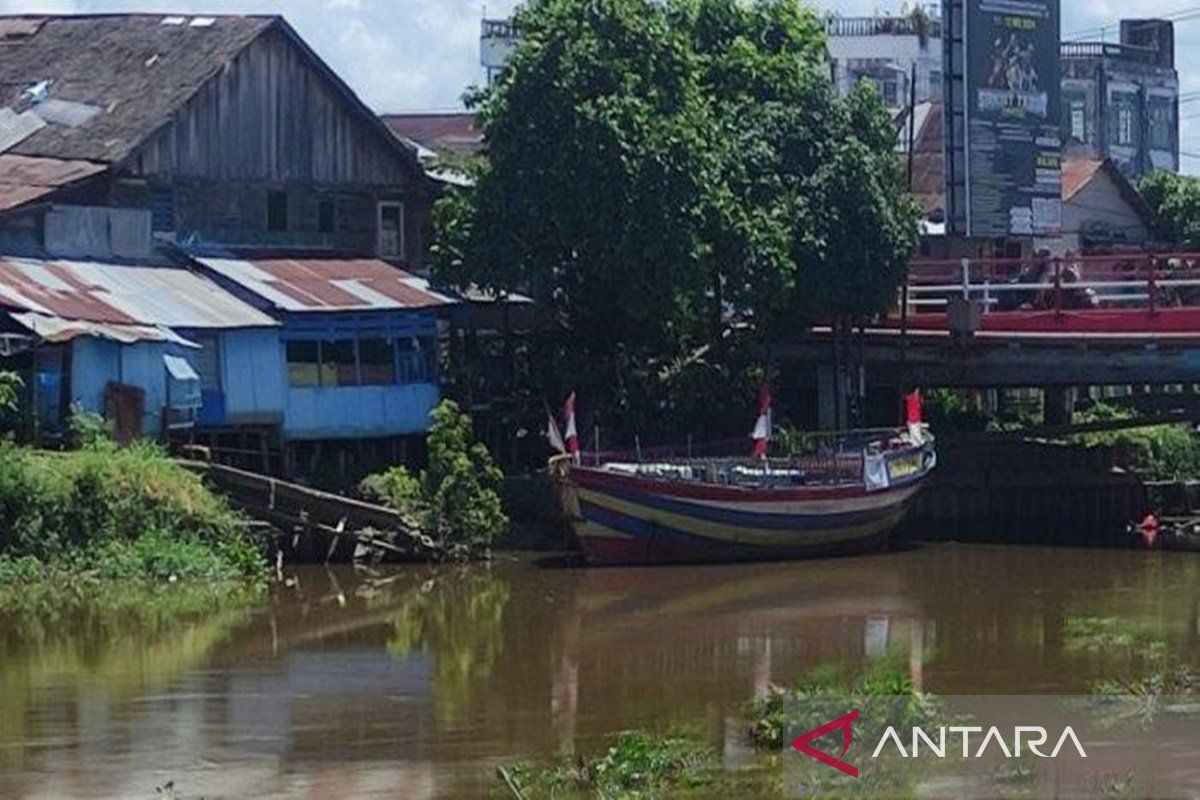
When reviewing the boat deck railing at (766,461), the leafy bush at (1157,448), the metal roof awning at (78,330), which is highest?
the metal roof awning at (78,330)

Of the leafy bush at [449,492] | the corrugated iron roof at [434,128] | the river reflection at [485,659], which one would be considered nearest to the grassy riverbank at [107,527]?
the river reflection at [485,659]

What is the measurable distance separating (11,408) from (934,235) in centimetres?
2484

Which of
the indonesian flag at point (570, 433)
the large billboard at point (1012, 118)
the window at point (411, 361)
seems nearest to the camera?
the indonesian flag at point (570, 433)

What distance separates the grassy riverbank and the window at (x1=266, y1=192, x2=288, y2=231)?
969cm

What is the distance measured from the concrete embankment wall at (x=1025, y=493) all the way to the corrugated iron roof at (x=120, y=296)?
1201 cm

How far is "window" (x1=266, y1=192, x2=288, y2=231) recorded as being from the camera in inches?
1663

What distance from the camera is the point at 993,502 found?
43188mm

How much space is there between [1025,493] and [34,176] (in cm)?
1708

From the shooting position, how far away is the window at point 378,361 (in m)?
39.8

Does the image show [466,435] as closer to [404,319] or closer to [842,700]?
[404,319]

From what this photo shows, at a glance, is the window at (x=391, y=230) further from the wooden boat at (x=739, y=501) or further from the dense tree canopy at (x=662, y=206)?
the wooden boat at (x=739, y=501)

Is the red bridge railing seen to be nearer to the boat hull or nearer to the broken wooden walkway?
the boat hull

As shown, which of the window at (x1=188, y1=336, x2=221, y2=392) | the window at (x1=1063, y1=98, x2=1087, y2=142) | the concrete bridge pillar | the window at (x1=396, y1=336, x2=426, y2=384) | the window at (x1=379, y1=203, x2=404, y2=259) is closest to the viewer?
the window at (x1=188, y1=336, x2=221, y2=392)

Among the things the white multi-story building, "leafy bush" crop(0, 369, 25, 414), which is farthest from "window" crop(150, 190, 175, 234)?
the white multi-story building
